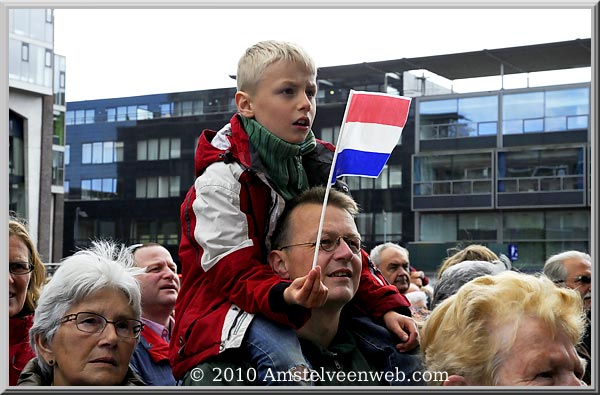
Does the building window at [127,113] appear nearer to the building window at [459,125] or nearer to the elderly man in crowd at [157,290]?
the elderly man in crowd at [157,290]

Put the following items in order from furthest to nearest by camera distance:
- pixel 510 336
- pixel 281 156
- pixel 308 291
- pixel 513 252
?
1. pixel 513 252
2. pixel 281 156
3. pixel 308 291
4. pixel 510 336

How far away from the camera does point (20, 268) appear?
339cm

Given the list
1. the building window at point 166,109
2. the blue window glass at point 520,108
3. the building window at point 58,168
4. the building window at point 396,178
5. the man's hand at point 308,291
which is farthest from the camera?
the building window at point 396,178

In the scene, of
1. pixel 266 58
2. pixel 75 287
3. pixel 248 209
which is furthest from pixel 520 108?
pixel 75 287

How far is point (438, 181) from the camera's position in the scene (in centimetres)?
1734

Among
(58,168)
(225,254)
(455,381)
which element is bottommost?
(455,381)

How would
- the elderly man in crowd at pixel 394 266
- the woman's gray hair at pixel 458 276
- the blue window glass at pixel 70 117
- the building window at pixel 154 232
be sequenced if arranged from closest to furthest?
the woman's gray hair at pixel 458 276
the blue window glass at pixel 70 117
the building window at pixel 154 232
the elderly man in crowd at pixel 394 266

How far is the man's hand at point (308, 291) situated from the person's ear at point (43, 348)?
0.77 metres

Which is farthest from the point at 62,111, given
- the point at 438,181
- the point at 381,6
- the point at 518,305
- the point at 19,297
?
the point at 438,181

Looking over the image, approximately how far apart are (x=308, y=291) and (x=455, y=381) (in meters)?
0.46

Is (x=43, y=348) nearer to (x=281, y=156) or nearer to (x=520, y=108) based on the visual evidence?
(x=281, y=156)

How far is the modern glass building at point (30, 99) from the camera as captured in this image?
10.6 ft

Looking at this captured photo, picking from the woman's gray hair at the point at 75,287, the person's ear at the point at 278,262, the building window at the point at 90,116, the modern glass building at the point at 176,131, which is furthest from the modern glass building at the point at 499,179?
the woman's gray hair at the point at 75,287

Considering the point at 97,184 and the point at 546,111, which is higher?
the point at 546,111
